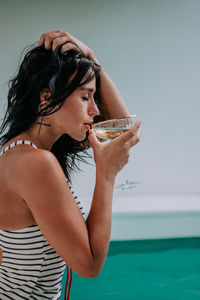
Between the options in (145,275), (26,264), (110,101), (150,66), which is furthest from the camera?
(150,66)

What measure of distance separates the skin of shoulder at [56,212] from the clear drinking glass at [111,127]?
0.83ft

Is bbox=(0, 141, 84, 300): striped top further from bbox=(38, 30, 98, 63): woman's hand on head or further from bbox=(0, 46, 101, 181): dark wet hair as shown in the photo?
bbox=(38, 30, 98, 63): woman's hand on head

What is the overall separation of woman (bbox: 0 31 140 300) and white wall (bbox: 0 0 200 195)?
2.77m

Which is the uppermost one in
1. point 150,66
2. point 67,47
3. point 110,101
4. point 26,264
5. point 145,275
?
point 67,47

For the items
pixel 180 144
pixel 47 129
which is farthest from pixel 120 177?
pixel 47 129

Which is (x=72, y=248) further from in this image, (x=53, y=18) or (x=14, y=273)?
(x=53, y=18)

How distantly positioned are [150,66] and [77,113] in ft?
10.1

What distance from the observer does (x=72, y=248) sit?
2.18ft

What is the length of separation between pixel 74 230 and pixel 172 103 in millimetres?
3300

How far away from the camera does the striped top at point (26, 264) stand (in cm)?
76

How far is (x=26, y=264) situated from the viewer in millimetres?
780

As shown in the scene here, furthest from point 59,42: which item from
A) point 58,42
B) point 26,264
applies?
point 26,264

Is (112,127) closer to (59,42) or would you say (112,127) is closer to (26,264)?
(59,42)

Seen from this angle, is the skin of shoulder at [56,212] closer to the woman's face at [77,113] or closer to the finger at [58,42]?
the woman's face at [77,113]
